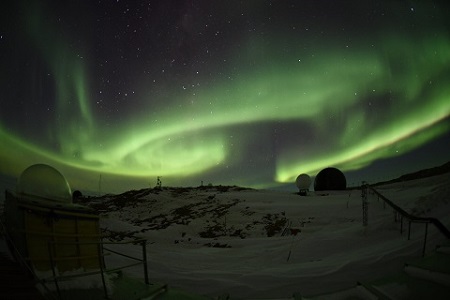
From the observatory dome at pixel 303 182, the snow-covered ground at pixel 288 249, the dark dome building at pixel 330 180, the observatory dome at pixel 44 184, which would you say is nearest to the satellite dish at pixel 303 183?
the observatory dome at pixel 303 182

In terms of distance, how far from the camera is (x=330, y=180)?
3500cm

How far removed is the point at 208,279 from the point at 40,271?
14.7ft

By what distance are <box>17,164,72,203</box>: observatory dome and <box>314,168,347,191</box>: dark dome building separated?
3137 cm

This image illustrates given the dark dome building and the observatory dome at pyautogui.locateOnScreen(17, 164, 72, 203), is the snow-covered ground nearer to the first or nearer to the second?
the observatory dome at pyautogui.locateOnScreen(17, 164, 72, 203)

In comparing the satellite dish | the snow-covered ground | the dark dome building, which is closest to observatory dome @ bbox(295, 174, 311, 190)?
the satellite dish

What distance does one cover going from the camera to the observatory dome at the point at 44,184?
28.3 feet

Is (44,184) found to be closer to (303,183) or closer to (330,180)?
(303,183)

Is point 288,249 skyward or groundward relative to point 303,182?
groundward

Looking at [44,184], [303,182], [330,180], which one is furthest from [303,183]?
[44,184]

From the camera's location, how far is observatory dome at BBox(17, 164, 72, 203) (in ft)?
28.3

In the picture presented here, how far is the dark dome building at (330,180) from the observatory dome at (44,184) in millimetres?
31373

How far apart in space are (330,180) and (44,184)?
1284 inches

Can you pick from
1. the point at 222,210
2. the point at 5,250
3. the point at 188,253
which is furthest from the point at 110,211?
the point at 5,250

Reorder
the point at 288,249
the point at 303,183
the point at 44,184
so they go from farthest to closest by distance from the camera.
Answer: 1. the point at 303,183
2. the point at 288,249
3. the point at 44,184
